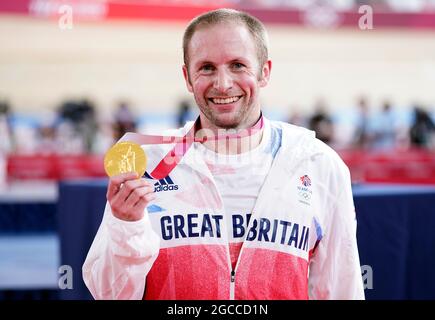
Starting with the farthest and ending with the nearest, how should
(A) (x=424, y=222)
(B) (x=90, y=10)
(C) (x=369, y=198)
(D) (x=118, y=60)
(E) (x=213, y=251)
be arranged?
(D) (x=118, y=60)
(B) (x=90, y=10)
(A) (x=424, y=222)
(C) (x=369, y=198)
(E) (x=213, y=251)

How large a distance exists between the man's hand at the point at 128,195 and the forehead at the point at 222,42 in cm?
41

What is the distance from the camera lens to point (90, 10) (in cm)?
1727

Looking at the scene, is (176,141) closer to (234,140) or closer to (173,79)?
(234,140)

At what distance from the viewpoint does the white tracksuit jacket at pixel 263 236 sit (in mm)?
2010

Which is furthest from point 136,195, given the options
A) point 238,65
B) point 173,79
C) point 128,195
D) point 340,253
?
point 173,79

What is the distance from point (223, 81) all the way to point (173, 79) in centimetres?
1719

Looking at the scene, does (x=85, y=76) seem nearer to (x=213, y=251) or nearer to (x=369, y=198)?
(x=369, y=198)

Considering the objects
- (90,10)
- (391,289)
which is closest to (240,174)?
(391,289)

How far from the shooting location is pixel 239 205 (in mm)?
2061

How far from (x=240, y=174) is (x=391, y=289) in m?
2.42

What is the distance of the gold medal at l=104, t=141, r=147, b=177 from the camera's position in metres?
1.75

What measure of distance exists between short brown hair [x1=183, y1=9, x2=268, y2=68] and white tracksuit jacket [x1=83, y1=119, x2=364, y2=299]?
0.95 feet

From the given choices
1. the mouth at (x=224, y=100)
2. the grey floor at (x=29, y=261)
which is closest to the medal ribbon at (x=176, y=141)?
the mouth at (x=224, y=100)

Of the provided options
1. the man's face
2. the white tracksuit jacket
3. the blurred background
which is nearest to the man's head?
the man's face
